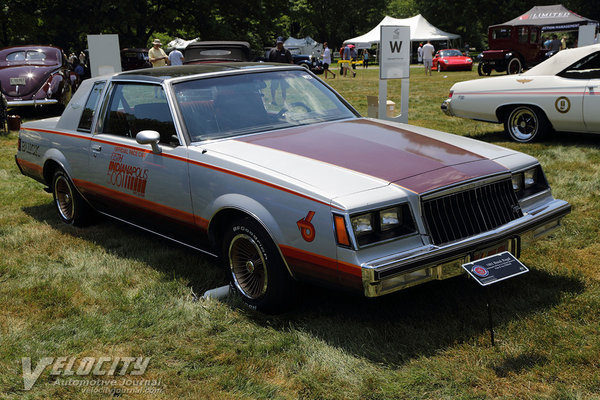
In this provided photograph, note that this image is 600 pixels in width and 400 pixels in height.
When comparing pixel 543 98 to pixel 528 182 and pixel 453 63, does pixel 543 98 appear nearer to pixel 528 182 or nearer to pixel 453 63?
pixel 528 182

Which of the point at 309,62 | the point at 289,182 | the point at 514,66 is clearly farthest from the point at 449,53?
the point at 289,182

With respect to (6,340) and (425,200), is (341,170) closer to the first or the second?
(425,200)

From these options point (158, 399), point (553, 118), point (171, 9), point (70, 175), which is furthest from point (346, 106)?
point (171, 9)

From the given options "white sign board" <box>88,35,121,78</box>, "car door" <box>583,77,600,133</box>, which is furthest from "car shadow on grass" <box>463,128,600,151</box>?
"white sign board" <box>88,35,121,78</box>

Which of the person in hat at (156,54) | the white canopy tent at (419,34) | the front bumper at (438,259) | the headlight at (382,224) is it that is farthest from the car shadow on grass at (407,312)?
the white canopy tent at (419,34)

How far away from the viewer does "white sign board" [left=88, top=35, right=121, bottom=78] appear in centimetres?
1511

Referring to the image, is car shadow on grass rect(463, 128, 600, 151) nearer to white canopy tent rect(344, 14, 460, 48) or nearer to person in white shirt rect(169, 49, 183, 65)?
person in white shirt rect(169, 49, 183, 65)

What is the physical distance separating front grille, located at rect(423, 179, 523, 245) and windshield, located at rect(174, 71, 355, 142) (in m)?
1.56

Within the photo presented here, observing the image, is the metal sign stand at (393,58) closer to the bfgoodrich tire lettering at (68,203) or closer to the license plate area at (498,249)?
A: the bfgoodrich tire lettering at (68,203)

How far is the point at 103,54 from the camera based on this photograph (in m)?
15.3

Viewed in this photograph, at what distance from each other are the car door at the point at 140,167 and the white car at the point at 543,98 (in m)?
6.20

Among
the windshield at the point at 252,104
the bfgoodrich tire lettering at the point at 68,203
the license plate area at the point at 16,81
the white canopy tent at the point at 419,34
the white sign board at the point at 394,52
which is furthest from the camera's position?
the white canopy tent at the point at 419,34

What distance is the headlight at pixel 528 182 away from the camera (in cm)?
423

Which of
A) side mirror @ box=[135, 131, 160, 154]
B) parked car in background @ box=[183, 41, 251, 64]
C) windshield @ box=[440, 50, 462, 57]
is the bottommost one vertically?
windshield @ box=[440, 50, 462, 57]
